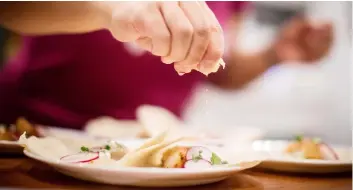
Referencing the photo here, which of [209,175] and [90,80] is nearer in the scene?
[209,175]

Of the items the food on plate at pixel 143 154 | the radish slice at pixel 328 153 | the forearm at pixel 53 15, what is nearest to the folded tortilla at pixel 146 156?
the food on plate at pixel 143 154

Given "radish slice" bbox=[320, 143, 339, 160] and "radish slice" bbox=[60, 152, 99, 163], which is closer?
"radish slice" bbox=[60, 152, 99, 163]

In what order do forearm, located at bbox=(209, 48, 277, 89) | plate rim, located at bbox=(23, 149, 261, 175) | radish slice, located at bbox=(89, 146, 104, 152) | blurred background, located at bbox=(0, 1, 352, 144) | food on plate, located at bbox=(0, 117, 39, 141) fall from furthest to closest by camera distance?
forearm, located at bbox=(209, 48, 277, 89)
blurred background, located at bbox=(0, 1, 352, 144)
food on plate, located at bbox=(0, 117, 39, 141)
radish slice, located at bbox=(89, 146, 104, 152)
plate rim, located at bbox=(23, 149, 261, 175)

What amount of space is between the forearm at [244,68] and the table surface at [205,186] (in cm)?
88

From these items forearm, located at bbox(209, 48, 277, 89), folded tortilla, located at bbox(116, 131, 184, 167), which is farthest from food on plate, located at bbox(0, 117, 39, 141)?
forearm, located at bbox(209, 48, 277, 89)

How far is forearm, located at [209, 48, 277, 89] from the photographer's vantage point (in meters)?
1.75

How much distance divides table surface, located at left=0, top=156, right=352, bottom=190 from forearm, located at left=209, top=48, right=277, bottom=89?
876 millimetres

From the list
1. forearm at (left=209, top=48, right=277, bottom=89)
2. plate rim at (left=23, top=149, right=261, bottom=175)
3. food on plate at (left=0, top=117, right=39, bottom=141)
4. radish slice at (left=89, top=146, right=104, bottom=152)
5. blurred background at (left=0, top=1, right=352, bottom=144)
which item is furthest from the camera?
forearm at (left=209, top=48, right=277, bottom=89)

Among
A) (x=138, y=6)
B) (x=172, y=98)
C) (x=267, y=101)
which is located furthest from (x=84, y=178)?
(x=267, y=101)

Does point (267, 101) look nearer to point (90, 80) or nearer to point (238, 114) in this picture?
Result: point (238, 114)

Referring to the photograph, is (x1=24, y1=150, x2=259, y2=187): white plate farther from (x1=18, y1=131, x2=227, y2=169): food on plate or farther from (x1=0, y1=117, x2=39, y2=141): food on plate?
(x1=0, y1=117, x2=39, y2=141): food on plate

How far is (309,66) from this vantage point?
1.81 m

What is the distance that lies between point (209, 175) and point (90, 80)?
95 centimetres

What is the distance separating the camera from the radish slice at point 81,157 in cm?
75
